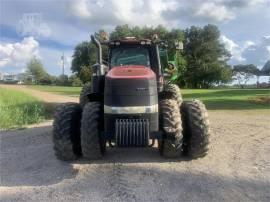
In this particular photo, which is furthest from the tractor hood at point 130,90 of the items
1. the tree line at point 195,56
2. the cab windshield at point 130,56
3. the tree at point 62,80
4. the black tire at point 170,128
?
the tree at point 62,80

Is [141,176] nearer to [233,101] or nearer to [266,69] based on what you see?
[233,101]

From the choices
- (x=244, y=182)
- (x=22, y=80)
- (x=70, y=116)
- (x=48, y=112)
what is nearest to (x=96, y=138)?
(x=70, y=116)

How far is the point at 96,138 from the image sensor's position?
7895 mm

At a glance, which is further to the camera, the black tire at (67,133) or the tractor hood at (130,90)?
the black tire at (67,133)

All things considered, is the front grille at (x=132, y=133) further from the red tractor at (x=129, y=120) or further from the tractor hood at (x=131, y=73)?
the tractor hood at (x=131, y=73)

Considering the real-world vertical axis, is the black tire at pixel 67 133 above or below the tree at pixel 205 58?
below

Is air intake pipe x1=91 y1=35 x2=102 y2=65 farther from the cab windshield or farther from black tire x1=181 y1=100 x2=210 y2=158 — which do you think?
black tire x1=181 y1=100 x2=210 y2=158

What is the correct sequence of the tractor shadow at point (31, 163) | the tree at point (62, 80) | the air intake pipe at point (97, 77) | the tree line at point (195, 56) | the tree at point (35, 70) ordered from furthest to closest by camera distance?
the tree at point (35, 70), the tree at point (62, 80), the tree line at point (195, 56), the air intake pipe at point (97, 77), the tractor shadow at point (31, 163)

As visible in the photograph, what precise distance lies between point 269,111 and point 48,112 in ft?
33.3

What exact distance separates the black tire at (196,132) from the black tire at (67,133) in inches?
85.0

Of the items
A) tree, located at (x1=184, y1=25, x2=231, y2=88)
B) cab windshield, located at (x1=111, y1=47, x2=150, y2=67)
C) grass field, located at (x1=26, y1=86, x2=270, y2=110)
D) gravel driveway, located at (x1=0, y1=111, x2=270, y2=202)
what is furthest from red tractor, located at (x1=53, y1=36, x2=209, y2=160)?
tree, located at (x1=184, y1=25, x2=231, y2=88)

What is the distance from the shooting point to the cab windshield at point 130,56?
9.53 meters

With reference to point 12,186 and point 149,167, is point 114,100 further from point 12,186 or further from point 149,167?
point 12,186

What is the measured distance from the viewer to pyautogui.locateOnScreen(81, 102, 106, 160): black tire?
7828 millimetres
